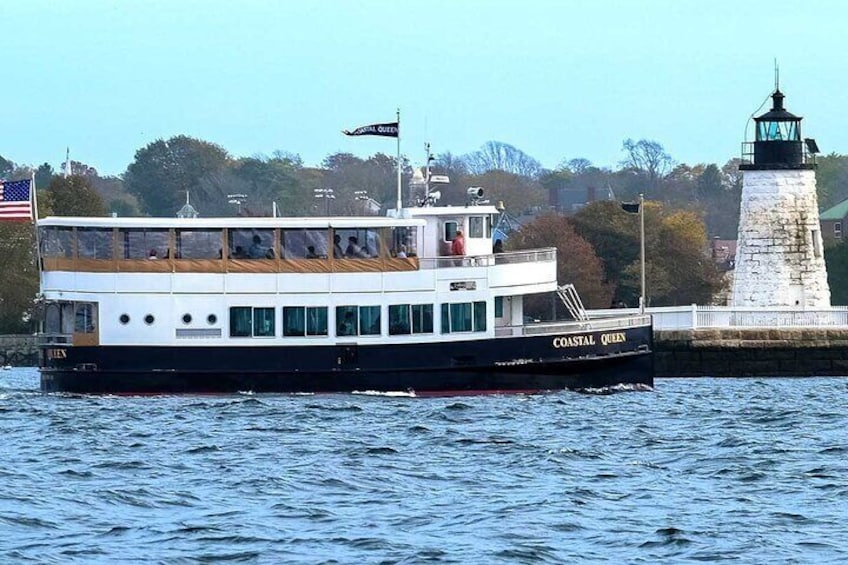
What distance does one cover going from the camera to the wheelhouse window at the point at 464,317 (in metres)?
43.0

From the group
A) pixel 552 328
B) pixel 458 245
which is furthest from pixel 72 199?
pixel 552 328

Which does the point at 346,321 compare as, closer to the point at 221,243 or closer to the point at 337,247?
the point at 337,247

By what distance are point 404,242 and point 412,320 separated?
1765mm

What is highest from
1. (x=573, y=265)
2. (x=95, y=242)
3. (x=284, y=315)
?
(x=573, y=265)

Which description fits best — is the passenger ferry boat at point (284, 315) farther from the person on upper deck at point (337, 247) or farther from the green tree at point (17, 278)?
the green tree at point (17, 278)

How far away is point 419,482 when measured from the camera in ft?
90.8

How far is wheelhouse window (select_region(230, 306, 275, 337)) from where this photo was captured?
43.2 m

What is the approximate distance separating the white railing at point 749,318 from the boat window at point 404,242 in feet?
58.1

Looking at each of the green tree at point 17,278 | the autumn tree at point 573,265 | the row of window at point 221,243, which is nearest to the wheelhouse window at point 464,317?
the row of window at point 221,243

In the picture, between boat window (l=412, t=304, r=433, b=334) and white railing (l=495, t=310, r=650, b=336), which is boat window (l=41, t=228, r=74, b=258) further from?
white railing (l=495, t=310, r=650, b=336)

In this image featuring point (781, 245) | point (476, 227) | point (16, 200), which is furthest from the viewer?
point (781, 245)

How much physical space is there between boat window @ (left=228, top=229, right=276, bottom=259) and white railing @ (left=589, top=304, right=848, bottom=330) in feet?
64.2

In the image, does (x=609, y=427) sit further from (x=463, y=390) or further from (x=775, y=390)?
(x=775, y=390)

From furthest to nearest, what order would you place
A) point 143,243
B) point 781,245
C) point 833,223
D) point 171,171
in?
point 171,171 → point 833,223 → point 781,245 → point 143,243
